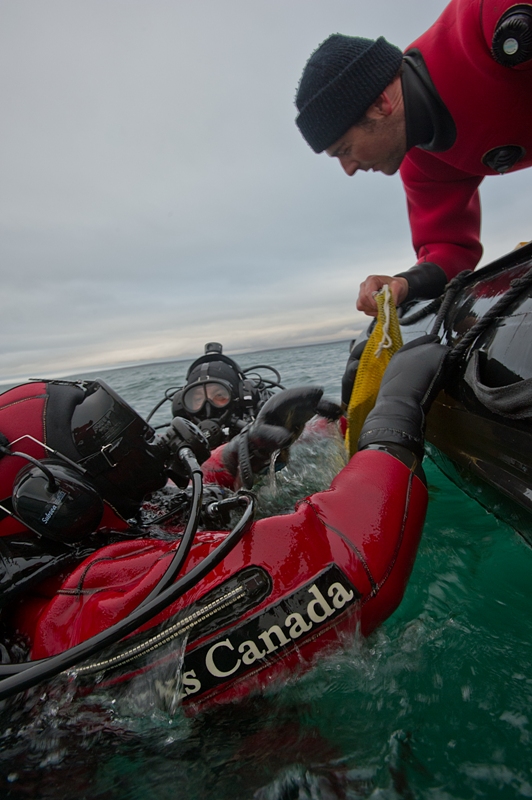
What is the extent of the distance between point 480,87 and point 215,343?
4374mm

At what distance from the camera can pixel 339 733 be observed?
1205mm

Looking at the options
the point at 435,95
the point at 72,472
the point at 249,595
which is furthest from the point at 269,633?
the point at 435,95

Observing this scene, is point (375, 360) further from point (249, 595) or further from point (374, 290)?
point (249, 595)

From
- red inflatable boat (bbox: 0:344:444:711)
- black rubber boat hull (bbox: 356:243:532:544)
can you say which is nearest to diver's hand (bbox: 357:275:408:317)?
black rubber boat hull (bbox: 356:243:532:544)

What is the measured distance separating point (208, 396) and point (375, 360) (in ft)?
8.49

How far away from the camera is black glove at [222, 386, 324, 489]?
2307mm

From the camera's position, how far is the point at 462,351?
1.71m

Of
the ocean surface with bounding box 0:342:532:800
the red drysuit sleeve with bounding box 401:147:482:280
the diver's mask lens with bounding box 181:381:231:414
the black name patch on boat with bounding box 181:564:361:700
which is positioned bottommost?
the ocean surface with bounding box 0:342:532:800

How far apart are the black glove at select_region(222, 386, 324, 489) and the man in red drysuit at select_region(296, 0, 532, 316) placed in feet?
2.40

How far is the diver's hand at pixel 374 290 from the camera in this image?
7.94ft

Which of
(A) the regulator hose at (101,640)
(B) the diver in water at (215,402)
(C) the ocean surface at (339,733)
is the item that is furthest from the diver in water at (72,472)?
(B) the diver in water at (215,402)

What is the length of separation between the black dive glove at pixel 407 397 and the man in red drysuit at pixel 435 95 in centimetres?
73

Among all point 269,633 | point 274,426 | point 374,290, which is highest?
point 374,290

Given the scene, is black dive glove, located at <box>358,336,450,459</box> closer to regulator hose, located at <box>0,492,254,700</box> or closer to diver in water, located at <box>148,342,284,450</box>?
regulator hose, located at <box>0,492,254,700</box>
